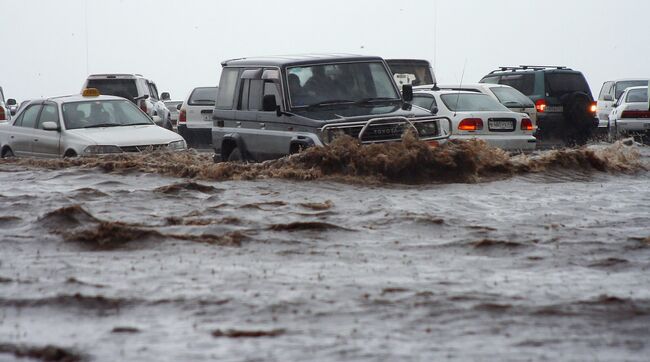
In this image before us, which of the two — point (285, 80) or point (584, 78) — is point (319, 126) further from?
point (584, 78)

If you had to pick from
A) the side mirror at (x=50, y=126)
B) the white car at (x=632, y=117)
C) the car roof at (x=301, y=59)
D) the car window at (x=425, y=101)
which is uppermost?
the car roof at (x=301, y=59)

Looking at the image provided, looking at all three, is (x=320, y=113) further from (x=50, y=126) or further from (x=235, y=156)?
(x=50, y=126)

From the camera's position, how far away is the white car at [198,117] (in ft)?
88.3

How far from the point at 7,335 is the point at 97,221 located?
4.99m

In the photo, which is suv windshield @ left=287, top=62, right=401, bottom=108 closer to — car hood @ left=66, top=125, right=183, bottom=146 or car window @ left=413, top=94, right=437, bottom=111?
car hood @ left=66, top=125, right=183, bottom=146

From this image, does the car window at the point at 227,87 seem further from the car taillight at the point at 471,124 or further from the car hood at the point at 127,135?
the car taillight at the point at 471,124

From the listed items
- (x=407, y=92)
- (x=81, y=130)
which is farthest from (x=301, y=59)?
(x=81, y=130)

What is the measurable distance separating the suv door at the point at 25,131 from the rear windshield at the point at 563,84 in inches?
413

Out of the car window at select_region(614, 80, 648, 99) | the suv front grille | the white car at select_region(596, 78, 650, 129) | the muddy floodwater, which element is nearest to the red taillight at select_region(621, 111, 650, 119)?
the white car at select_region(596, 78, 650, 129)

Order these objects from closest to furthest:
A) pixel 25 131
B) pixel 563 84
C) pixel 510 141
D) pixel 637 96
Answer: pixel 25 131 → pixel 510 141 → pixel 563 84 → pixel 637 96

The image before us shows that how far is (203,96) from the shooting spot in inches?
1080

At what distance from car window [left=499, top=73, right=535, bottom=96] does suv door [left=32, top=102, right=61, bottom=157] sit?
10338mm

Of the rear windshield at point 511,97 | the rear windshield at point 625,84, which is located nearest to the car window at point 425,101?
the rear windshield at point 511,97

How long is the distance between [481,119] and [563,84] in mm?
6486
